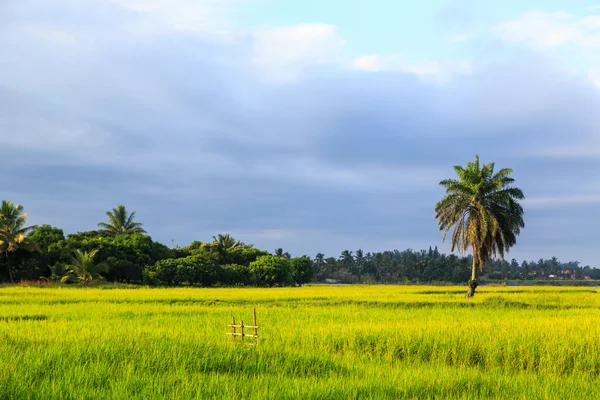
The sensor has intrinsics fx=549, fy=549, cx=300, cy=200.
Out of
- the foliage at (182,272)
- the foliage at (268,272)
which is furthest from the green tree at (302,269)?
the foliage at (182,272)

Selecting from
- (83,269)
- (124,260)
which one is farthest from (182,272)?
(83,269)

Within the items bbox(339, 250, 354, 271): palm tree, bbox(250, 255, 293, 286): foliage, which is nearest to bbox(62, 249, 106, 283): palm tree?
bbox(250, 255, 293, 286): foliage

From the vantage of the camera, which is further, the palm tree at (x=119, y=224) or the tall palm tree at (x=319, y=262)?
the tall palm tree at (x=319, y=262)

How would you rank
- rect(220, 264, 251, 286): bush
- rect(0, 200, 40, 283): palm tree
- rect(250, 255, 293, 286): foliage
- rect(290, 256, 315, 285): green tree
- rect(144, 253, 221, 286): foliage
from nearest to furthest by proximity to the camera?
rect(0, 200, 40, 283): palm tree < rect(144, 253, 221, 286): foliage < rect(220, 264, 251, 286): bush < rect(250, 255, 293, 286): foliage < rect(290, 256, 315, 285): green tree

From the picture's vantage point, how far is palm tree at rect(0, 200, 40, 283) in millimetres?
47219

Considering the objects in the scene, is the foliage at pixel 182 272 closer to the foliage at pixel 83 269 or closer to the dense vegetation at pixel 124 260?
the dense vegetation at pixel 124 260

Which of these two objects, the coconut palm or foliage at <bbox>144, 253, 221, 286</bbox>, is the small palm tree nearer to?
foliage at <bbox>144, 253, 221, 286</bbox>

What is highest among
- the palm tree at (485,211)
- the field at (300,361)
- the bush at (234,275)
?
the palm tree at (485,211)

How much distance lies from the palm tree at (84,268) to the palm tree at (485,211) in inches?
1239

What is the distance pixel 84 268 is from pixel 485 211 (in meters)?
34.3

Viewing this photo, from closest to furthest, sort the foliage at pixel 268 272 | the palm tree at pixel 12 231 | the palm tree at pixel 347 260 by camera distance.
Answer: the palm tree at pixel 12 231 → the foliage at pixel 268 272 → the palm tree at pixel 347 260

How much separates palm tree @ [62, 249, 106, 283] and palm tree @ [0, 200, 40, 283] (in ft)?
11.7

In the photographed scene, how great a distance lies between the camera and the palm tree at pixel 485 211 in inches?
1510

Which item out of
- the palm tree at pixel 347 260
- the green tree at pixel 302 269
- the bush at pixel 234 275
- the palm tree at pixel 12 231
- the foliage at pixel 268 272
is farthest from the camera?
the palm tree at pixel 347 260
